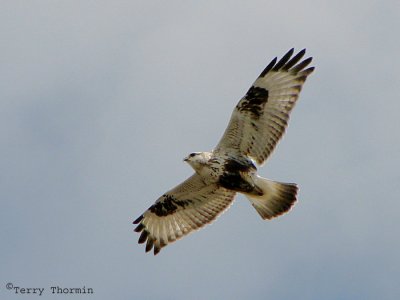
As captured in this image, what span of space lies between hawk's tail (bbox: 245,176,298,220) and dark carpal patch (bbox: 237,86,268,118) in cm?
98

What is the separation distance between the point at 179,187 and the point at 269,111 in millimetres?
1756

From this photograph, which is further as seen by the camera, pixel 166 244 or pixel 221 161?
pixel 166 244

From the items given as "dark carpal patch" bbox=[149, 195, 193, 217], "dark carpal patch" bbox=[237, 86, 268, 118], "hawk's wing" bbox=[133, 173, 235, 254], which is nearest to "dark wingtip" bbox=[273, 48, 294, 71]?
"dark carpal patch" bbox=[237, 86, 268, 118]

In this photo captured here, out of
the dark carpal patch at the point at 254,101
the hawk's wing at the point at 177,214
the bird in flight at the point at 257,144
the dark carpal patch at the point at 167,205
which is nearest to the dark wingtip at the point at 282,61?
the bird in flight at the point at 257,144

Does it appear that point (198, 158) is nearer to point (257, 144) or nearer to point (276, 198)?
point (257, 144)

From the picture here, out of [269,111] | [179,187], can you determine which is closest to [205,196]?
[179,187]

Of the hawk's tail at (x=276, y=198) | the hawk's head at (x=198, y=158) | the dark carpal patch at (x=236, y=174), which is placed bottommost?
the hawk's tail at (x=276, y=198)

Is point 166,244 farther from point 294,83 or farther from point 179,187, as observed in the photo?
point 294,83

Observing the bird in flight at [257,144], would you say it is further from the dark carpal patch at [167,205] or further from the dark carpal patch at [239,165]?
the dark carpal patch at [167,205]

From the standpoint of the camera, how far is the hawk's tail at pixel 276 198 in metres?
14.5

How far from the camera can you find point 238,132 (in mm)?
14289

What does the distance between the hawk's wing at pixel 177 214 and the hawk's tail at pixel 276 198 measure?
2.38 feet

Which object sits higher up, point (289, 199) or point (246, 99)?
point (246, 99)

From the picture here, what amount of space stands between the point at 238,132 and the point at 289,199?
1.21 metres
